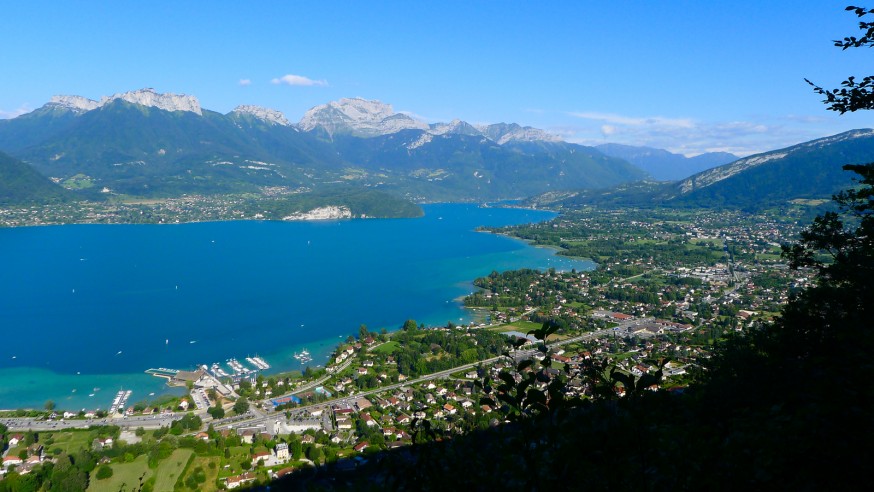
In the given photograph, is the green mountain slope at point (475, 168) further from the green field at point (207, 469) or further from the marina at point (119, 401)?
the green field at point (207, 469)

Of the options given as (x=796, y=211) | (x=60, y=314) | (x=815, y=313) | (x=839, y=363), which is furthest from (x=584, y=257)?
(x=839, y=363)

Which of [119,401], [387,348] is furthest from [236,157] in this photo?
[119,401]

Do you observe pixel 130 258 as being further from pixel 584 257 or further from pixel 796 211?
pixel 796 211

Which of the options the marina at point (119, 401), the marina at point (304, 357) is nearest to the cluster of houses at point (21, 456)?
the marina at point (119, 401)

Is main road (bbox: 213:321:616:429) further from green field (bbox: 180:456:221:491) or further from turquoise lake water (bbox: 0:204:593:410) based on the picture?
turquoise lake water (bbox: 0:204:593:410)

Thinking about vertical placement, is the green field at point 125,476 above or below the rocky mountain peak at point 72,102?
below

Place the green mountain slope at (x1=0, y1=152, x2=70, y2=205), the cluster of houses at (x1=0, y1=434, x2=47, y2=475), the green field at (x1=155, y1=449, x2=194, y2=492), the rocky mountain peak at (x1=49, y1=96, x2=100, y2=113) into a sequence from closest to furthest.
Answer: the green field at (x1=155, y1=449, x2=194, y2=492), the cluster of houses at (x1=0, y1=434, x2=47, y2=475), the green mountain slope at (x1=0, y1=152, x2=70, y2=205), the rocky mountain peak at (x1=49, y1=96, x2=100, y2=113)

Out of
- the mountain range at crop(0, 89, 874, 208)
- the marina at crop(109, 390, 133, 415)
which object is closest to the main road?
the marina at crop(109, 390, 133, 415)

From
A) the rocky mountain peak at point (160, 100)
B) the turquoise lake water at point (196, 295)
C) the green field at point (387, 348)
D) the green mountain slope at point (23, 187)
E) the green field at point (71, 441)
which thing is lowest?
the turquoise lake water at point (196, 295)
